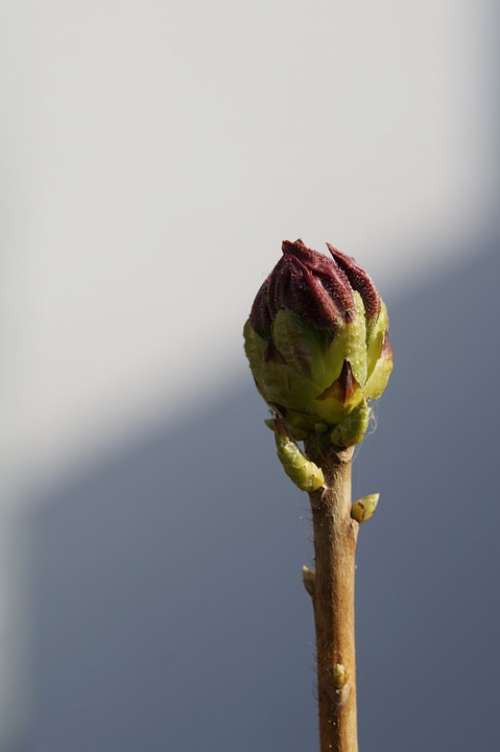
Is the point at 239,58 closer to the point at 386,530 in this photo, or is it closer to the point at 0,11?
the point at 0,11

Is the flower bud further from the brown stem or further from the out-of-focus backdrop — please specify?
the out-of-focus backdrop

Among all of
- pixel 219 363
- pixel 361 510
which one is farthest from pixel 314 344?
pixel 219 363

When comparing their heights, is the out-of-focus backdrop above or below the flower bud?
above

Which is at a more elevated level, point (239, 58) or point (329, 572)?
point (239, 58)

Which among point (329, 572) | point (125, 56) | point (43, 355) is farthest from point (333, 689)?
point (125, 56)

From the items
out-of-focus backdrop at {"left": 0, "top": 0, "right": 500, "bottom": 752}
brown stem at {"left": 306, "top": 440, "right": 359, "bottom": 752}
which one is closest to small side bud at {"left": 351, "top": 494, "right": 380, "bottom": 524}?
brown stem at {"left": 306, "top": 440, "right": 359, "bottom": 752}

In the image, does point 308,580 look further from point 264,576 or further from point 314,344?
point 264,576
